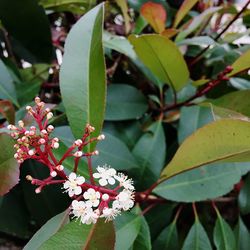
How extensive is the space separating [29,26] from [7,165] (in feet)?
1.49

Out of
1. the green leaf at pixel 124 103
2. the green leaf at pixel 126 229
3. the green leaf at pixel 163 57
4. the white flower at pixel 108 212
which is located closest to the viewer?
the white flower at pixel 108 212

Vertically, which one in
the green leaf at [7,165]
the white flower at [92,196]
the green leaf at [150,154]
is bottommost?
the green leaf at [150,154]

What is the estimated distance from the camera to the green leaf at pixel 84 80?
27.5 inches

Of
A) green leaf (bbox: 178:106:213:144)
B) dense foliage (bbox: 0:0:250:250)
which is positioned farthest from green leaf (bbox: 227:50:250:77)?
green leaf (bbox: 178:106:213:144)

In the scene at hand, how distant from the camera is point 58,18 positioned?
1.23m

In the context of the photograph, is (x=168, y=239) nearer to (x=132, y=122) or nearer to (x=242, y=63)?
(x=132, y=122)

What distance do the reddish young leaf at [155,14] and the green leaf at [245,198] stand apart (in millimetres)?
408

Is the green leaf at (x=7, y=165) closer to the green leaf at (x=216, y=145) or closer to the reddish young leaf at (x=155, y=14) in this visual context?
the green leaf at (x=216, y=145)

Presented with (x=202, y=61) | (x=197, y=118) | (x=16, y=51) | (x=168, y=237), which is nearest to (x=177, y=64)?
(x=197, y=118)

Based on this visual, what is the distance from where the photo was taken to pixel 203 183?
846mm

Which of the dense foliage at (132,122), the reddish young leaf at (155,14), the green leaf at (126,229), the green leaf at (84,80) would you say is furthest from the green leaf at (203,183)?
the reddish young leaf at (155,14)

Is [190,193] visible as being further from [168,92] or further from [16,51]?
[16,51]

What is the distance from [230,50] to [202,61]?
0.10 m

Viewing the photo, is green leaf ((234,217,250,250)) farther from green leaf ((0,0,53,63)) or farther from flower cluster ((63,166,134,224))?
green leaf ((0,0,53,63))
